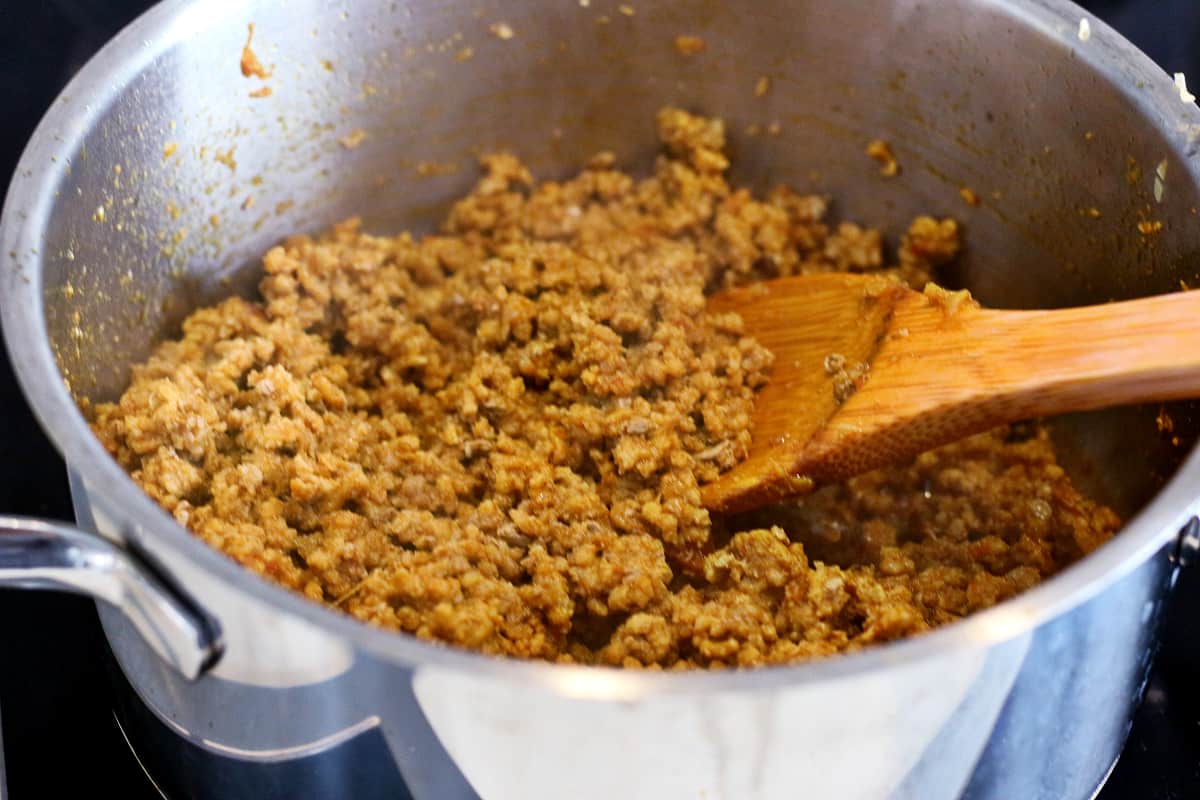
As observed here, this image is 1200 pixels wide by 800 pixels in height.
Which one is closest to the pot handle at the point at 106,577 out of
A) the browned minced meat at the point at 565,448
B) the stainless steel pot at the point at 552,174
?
the stainless steel pot at the point at 552,174

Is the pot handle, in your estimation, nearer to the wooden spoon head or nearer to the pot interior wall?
the pot interior wall

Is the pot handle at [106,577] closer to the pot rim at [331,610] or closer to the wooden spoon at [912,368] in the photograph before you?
the pot rim at [331,610]

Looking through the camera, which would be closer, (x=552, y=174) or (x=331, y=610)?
(x=331, y=610)

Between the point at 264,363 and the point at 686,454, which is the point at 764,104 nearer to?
the point at 686,454

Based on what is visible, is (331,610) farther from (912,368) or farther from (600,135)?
(600,135)

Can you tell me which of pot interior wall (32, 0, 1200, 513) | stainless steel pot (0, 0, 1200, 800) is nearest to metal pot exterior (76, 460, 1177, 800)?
stainless steel pot (0, 0, 1200, 800)

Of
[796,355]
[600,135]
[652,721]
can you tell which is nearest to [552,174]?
[600,135]
